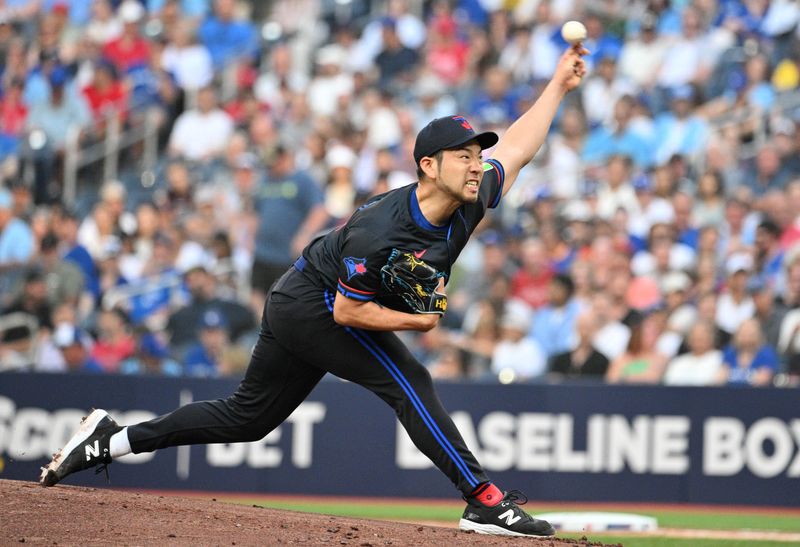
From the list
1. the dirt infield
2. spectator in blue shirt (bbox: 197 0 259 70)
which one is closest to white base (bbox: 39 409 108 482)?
the dirt infield

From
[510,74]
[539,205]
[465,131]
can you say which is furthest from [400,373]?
[510,74]

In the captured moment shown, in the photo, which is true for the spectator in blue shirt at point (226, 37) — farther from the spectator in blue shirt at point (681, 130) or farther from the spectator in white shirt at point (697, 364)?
the spectator in white shirt at point (697, 364)

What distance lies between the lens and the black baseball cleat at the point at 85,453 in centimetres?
713

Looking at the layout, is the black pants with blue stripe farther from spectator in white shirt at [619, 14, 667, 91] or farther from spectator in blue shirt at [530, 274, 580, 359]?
spectator in white shirt at [619, 14, 667, 91]

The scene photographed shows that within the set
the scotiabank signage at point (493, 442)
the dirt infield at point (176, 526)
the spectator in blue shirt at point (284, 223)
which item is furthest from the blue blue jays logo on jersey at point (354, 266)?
the spectator in blue shirt at point (284, 223)

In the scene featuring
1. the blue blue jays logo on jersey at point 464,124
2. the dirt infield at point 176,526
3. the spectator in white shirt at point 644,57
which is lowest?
the dirt infield at point 176,526

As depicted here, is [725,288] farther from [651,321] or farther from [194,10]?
[194,10]

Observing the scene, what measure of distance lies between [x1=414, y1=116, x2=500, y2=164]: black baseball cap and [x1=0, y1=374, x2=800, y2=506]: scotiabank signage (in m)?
5.76

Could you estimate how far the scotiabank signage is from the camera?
11.6m

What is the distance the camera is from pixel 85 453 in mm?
7141

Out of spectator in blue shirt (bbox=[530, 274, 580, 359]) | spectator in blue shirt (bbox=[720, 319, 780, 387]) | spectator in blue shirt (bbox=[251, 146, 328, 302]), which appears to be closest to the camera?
spectator in blue shirt (bbox=[720, 319, 780, 387])

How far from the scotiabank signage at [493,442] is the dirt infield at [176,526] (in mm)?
4837

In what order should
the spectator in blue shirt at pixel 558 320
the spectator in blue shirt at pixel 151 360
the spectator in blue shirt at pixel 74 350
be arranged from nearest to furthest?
the spectator in blue shirt at pixel 558 320 < the spectator in blue shirt at pixel 151 360 < the spectator in blue shirt at pixel 74 350

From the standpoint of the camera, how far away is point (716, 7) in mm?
15852
